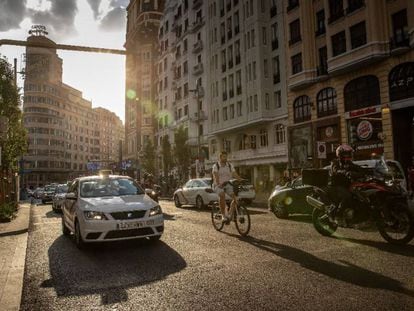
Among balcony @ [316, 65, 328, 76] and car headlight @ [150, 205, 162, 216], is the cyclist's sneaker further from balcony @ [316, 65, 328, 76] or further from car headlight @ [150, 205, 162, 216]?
balcony @ [316, 65, 328, 76]

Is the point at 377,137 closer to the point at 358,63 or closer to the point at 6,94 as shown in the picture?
the point at 358,63

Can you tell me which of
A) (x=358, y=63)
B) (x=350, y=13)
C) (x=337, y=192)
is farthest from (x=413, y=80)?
(x=337, y=192)

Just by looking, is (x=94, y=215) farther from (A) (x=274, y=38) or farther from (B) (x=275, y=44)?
(A) (x=274, y=38)

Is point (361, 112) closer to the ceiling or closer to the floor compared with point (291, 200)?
closer to the ceiling

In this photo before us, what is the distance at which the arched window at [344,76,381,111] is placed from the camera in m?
24.1

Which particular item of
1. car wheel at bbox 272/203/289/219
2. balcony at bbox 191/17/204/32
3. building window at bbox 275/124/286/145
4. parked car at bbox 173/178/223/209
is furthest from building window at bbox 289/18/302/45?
car wheel at bbox 272/203/289/219

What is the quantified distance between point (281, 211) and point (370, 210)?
17.9ft

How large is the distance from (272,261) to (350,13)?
23670mm

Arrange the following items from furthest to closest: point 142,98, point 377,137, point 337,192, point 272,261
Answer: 1. point 142,98
2. point 377,137
3. point 337,192
4. point 272,261

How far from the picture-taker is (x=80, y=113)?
127625 mm

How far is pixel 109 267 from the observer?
6090 millimetres

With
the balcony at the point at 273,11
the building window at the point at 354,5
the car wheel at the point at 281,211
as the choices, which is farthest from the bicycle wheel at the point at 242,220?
the balcony at the point at 273,11

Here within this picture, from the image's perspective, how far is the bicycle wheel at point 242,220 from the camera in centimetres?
879

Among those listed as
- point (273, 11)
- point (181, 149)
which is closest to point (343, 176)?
point (273, 11)
